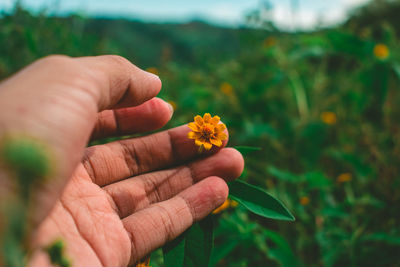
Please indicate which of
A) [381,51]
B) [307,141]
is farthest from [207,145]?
[381,51]

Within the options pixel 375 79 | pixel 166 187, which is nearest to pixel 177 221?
pixel 166 187

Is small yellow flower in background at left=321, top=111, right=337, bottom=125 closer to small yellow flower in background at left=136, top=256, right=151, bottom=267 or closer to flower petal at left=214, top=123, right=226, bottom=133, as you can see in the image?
flower petal at left=214, top=123, right=226, bottom=133

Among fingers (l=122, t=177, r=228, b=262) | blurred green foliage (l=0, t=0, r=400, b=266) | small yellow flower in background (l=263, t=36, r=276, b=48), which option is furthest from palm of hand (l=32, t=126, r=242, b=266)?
small yellow flower in background (l=263, t=36, r=276, b=48)

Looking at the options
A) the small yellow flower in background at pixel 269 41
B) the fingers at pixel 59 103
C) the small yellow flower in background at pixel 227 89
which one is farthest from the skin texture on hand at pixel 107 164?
the small yellow flower in background at pixel 269 41

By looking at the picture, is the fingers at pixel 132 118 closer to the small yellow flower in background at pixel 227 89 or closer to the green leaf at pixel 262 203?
the green leaf at pixel 262 203

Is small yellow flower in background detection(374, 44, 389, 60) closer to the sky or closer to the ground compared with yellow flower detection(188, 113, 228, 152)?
closer to the sky
